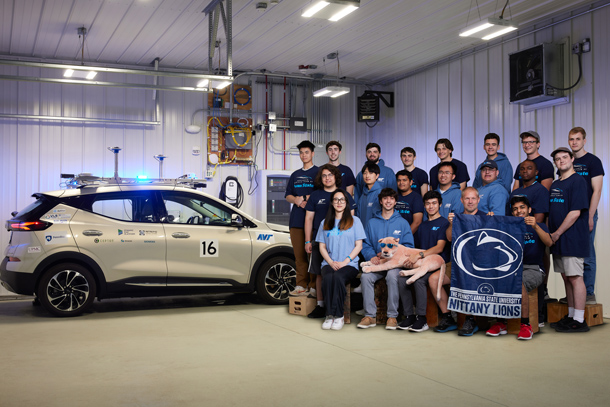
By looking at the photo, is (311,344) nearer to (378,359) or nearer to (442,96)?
(378,359)

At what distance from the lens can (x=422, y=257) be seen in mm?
6418

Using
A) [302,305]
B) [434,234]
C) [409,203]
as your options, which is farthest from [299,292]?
[434,234]

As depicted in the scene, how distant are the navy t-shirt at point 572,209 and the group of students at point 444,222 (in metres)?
0.01

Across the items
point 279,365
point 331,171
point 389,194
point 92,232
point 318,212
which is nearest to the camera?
point 279,365

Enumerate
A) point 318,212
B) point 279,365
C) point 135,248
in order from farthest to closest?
point 135,248
point 318,212
point 279,365

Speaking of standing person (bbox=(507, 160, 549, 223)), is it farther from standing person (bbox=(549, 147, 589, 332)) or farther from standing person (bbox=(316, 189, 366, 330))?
standing person (bbox=(316, 189, 366, 330))

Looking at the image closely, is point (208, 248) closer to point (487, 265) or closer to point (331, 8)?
point (331, 8)

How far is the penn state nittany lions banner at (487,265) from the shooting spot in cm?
589

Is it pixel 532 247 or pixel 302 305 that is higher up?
pixel 532 247

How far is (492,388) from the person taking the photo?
4172 mm

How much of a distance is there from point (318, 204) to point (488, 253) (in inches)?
84.6

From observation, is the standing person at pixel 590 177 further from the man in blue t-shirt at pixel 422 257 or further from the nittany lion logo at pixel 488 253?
the man in blue t-shirt at pixel 422 257

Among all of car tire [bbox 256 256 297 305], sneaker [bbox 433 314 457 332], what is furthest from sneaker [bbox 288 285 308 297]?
sneaker [bbox 433 314 457 332]

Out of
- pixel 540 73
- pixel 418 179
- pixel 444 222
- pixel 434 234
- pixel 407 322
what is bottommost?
pixel 407 322
